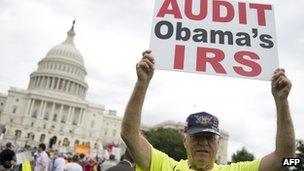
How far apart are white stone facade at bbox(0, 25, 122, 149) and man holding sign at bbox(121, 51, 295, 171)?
350 ft

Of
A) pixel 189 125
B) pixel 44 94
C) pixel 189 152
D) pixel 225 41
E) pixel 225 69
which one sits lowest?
pixel 189 152

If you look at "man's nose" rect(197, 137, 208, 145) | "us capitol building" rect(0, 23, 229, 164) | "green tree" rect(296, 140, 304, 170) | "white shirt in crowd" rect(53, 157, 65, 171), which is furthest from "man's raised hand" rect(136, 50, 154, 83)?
"us capitol building" rect(0, 23, 229, 164)

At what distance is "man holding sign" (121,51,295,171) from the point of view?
10.3 feet

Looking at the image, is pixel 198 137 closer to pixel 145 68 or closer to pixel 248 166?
pixel 248 166

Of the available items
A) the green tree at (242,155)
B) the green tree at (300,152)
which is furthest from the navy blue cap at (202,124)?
the green tree at (242,155)

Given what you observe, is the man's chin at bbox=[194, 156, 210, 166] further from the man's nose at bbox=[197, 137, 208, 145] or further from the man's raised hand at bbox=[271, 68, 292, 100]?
the man's raised hand at bbox=[271, 68, 292, 100]

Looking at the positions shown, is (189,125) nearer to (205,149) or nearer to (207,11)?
(205,149)

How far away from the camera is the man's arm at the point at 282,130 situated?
3117mm

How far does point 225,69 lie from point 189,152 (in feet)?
2.41

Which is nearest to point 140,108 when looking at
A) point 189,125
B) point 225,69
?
point 189,125

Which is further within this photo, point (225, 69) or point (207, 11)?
point (207, 11)

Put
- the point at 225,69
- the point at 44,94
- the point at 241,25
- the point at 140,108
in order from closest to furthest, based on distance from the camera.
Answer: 1. the point at 140,108
2. the point at 225,69
3. the point at 241,25
4. the point at 44,94

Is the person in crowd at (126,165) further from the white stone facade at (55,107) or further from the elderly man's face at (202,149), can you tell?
the white stone facade at (55,107)

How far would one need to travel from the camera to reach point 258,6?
13.1 ft
